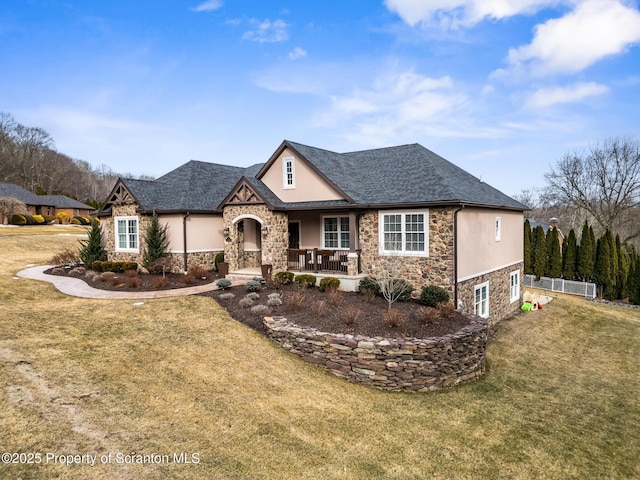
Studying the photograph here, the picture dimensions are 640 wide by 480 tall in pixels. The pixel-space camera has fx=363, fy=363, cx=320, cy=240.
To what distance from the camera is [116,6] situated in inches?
587

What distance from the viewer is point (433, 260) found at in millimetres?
13641

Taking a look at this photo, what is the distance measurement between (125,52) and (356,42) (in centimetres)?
1139

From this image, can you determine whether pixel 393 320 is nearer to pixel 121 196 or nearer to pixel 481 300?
pixel 481 300

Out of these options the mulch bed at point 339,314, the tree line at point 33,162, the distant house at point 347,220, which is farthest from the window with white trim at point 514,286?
the tree line at point 33,162

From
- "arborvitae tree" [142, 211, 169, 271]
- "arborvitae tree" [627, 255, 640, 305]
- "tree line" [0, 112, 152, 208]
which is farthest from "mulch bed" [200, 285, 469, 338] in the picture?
"tree line" [0, 112, 152, 208]

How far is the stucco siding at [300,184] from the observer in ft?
54.2

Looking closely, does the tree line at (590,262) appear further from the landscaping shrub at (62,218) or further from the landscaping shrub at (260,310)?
the landscaping shrub at (62,218)

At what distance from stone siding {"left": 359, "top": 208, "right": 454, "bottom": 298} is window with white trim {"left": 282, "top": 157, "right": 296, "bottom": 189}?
4.51 m

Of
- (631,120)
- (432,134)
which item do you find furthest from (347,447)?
(631,120)

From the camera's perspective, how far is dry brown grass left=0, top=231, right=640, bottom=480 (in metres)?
5.88

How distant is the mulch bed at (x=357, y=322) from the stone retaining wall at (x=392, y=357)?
0.51 metres

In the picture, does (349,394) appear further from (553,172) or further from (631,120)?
(553,172)

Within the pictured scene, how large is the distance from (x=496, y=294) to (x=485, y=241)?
10.5 feet

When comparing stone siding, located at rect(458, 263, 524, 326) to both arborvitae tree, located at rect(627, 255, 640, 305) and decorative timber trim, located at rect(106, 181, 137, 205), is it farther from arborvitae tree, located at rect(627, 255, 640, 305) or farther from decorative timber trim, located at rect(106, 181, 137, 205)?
decorative timber trim, located at rect(106, 181, 137, 205)
